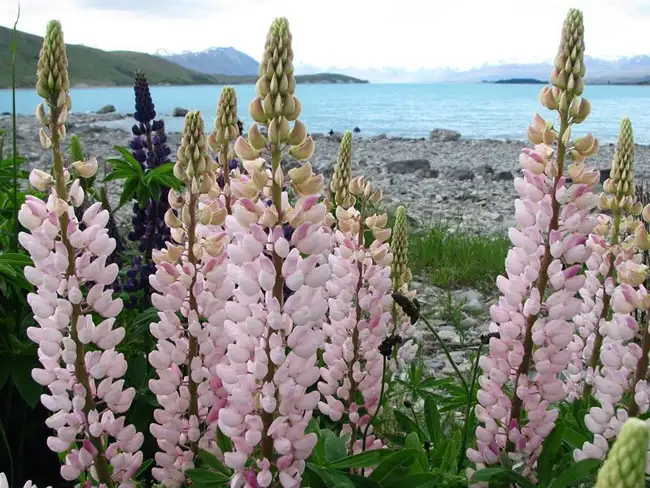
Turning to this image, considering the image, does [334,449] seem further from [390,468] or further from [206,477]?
[206,477]

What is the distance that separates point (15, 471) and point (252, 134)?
5.63 feet

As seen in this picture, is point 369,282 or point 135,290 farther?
point 135,290

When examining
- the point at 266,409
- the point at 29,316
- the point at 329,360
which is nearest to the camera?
the point at 266,409

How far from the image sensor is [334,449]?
6.29 ft

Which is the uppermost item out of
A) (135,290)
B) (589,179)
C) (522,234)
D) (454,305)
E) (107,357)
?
(589,179)

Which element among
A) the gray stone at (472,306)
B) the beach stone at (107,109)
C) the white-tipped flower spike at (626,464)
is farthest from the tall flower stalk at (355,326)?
the beach stone at (107,109)

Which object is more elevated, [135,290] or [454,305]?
[135,290]

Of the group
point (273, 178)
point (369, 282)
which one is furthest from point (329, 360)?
point (273, 178)

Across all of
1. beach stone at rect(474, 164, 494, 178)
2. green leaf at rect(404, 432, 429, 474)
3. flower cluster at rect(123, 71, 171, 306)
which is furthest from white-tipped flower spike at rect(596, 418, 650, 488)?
beach stone at rect(474, 164, 494, 178)

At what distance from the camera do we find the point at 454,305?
5621 millimetres

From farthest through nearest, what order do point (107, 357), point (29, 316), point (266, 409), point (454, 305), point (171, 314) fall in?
point (454, 305) → point (29, 316) → point (171, 314) → point (107, 357) → point (266, 409)

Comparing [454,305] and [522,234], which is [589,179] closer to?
[522,234]

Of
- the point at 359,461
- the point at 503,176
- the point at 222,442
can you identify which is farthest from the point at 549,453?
the point at 503,176

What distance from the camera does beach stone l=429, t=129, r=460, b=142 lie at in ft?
93.5
